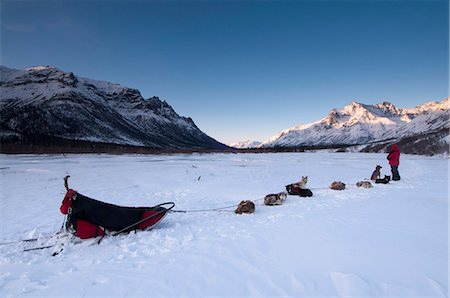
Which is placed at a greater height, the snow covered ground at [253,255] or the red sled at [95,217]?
the red sled at [95,217]

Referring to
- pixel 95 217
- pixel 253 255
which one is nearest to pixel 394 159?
pixel 253 255

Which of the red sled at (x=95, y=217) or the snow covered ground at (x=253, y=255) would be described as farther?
the red sled at (x=95, y=217)

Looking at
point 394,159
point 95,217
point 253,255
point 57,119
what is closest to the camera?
point 253,255

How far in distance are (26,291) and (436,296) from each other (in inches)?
256

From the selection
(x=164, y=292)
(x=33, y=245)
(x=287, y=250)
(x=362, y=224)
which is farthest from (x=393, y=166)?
(x=33, y=245)

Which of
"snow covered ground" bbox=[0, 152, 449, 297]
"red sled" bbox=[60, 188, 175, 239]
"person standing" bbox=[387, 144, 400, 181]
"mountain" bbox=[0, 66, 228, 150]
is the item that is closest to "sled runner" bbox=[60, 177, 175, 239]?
"red sled" bbox=[60, 188, 175, 239]

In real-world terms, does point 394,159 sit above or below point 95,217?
above

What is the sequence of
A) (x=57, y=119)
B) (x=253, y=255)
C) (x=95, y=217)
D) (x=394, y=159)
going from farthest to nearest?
(x=57, y=119), (x=394, y=159), (x=95, y=217), (x=253, y=255)

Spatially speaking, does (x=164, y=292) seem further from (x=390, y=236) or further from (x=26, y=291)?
(x=390, y=236)

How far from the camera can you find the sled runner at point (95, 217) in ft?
21.8

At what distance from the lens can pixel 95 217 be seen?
681 cm

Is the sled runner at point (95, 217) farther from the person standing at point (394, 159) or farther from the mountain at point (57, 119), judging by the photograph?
the mountain at point (57, 119)

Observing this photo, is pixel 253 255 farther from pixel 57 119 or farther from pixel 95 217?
pixel 57 119

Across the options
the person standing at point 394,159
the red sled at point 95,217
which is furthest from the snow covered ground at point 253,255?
the person standing at point 394,159
